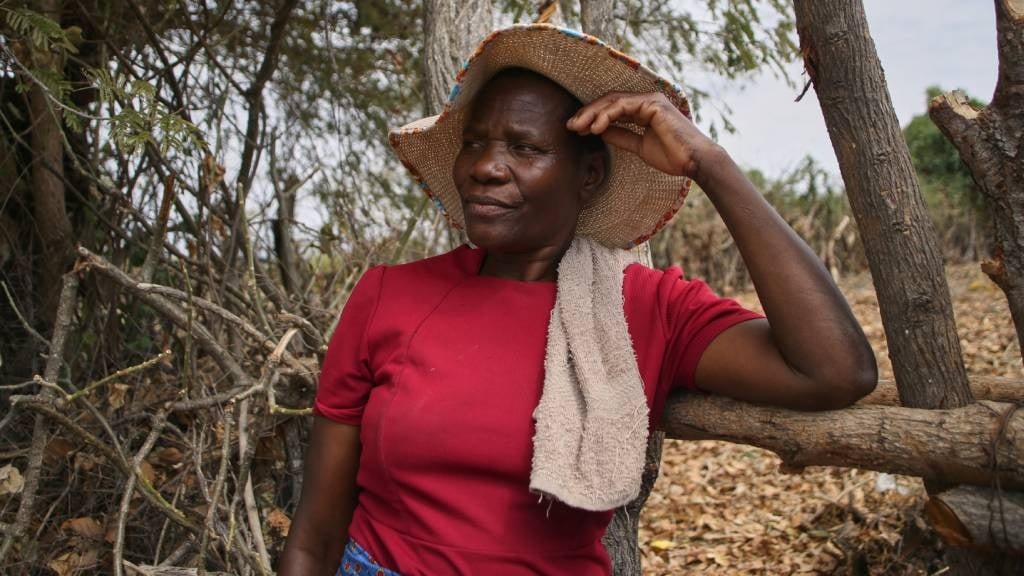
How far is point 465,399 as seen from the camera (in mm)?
1983

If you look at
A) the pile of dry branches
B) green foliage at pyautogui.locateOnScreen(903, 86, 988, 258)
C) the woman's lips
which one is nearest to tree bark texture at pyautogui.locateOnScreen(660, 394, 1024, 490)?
the woman's lips

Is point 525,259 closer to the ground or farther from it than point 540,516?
farther from it

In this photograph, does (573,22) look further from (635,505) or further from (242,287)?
(635,505)

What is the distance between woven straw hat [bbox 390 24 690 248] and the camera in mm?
2049

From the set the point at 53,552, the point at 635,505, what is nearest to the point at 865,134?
the point at 635,505

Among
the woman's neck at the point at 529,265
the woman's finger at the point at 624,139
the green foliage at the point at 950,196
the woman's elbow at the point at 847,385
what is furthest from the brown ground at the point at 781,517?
the green foliage at the point at 950,196

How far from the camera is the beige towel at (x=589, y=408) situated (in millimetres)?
1897

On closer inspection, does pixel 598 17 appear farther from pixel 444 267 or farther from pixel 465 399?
pixel 465 399

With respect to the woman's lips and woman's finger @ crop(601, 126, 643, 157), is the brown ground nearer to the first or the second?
woman's finger @ crop(601, 126, 643, 157)

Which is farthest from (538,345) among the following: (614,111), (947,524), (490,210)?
(947,524)

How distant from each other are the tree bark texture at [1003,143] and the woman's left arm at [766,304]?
303mm

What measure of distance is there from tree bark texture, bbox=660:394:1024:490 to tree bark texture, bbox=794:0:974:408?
0.53ft

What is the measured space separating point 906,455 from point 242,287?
9.80 feet

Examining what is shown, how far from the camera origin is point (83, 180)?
4.16 metres
